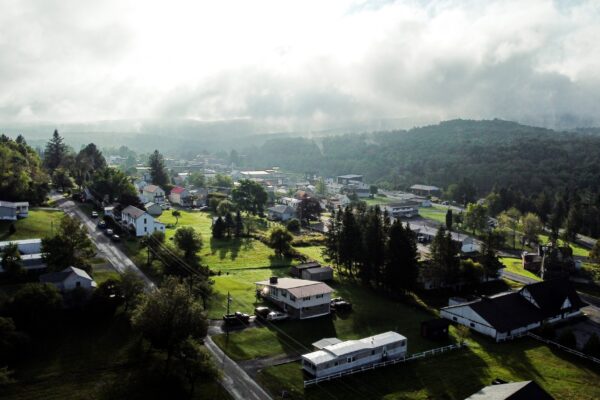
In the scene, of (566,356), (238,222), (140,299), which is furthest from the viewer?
(238,222)

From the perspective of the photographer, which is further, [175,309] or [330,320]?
[330,320]

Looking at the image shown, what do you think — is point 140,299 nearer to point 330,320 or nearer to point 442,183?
point 330,320

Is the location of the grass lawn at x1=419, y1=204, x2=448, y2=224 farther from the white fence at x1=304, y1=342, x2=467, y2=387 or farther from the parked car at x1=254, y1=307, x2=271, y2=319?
the parked car at x1=254, y1=307, x2=271, y2=319

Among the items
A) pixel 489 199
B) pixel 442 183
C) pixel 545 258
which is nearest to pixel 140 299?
pixel 545 258

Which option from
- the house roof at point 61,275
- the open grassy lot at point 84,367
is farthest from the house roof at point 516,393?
the house roof at point 61,275

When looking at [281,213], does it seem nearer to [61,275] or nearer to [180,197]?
[180,197]

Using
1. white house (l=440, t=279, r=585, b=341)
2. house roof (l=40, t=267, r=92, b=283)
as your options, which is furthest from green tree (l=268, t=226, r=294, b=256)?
house roof (l=40, t=267, r=92, b=283)

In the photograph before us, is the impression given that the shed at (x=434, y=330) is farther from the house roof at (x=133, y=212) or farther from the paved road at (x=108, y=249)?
the house roof at (x=133, y=212)
